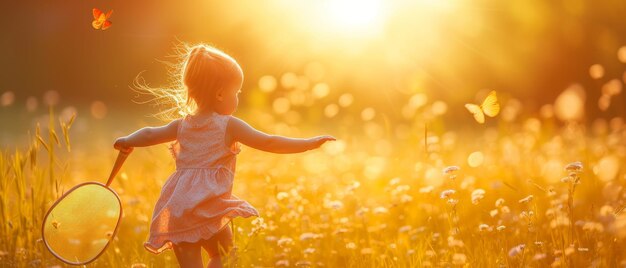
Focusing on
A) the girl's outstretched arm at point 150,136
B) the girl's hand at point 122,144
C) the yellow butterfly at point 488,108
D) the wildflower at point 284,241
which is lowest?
the wildflower at point 284,241

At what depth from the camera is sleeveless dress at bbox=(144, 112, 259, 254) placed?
3367 millimetres

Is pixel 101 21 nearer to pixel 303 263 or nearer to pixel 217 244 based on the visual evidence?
pixel 217 244

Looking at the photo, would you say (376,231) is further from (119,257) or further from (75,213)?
(75,213)

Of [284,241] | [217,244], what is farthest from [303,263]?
[217,244]

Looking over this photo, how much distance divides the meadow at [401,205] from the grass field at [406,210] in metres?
0.01

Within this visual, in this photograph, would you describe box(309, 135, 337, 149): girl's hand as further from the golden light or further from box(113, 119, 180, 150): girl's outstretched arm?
the golden light

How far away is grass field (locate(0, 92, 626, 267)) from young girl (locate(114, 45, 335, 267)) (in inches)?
13.6

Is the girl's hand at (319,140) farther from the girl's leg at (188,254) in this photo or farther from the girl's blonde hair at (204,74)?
the girl's leg at (188,254)

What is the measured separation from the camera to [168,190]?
352cm

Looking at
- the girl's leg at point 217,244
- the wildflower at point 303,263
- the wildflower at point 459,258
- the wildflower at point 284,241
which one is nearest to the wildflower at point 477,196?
the wildflower at point 459,258

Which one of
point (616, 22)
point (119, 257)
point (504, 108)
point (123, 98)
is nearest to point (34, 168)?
point (119, 257)

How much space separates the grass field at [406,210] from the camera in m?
3.62

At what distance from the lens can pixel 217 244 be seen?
3531 mm

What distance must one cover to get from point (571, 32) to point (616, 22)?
902 mm
